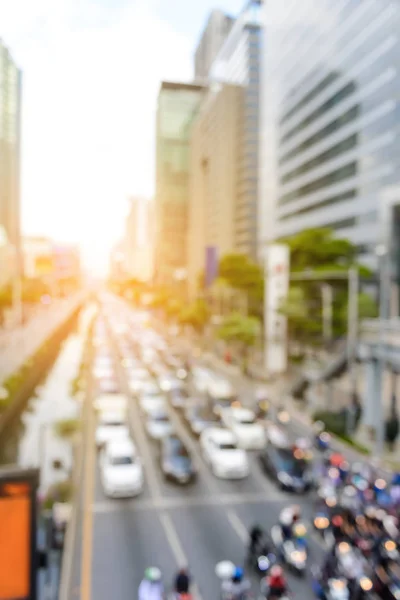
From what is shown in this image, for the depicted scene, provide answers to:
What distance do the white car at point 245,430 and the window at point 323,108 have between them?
97.1 feet

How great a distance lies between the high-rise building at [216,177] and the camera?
80.4m

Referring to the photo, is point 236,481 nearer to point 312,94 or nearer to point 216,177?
point 312,94

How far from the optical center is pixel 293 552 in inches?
420

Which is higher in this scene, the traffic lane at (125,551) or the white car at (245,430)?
the white car at (245,430)

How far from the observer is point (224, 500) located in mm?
14742

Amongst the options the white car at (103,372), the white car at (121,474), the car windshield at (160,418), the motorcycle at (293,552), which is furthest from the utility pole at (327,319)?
the motorcycle at (293,552)

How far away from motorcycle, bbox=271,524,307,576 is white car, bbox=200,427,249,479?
5.16 metres

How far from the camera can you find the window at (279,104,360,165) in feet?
135

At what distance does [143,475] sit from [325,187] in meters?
35.7

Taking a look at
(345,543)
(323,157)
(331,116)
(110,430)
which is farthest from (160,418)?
(331,116)

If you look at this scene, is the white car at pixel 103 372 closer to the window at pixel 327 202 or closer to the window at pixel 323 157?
the window at pixel 327 202

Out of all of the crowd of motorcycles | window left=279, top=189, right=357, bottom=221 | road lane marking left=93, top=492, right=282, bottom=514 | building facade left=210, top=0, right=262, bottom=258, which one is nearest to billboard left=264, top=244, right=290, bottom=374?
window left=279, top=189, right=357, bottom=221

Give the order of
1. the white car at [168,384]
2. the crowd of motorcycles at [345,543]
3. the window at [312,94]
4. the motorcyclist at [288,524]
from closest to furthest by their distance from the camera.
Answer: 1. the crowd of motorcycles at [345,543]
2. the motorcyclist at [288,524]
3. the white car at [168,384]
4. the window at [312,94]

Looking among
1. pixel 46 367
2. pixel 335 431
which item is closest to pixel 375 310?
pixel 335 431
